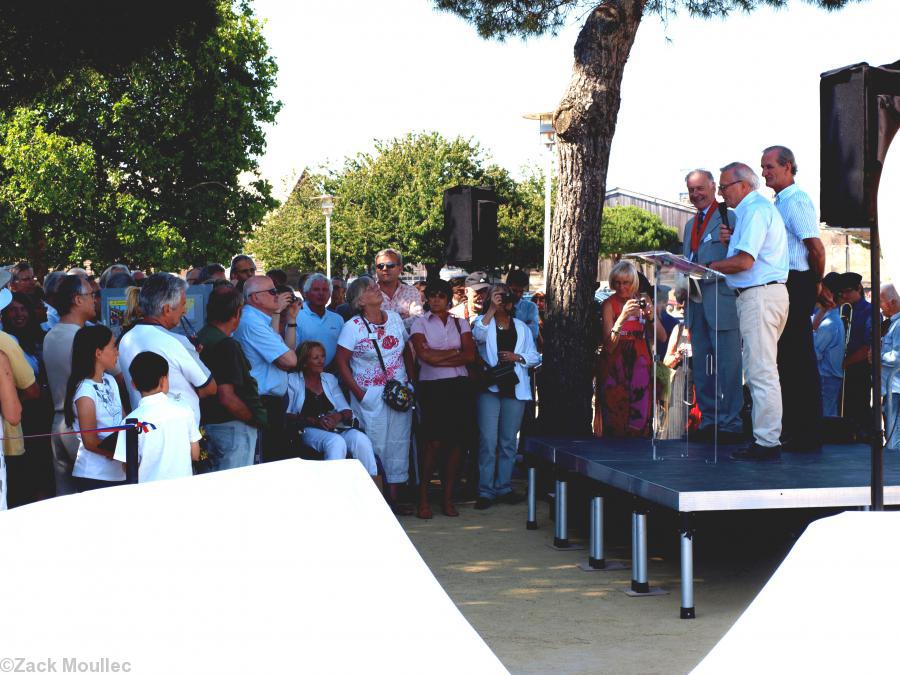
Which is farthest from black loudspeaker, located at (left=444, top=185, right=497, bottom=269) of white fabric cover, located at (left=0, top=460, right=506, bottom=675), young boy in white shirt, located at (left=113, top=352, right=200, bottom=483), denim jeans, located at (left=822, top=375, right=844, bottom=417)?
white fabric cover, located at (left=0, top=460, right=506, bottom=675)

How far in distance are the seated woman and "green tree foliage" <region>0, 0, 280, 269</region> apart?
24.7 meters

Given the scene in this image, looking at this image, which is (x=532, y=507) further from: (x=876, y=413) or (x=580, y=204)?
(x=876, y=413)

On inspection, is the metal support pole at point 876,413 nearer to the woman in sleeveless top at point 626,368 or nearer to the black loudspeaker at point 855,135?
the black loudspeaker at point 855,135

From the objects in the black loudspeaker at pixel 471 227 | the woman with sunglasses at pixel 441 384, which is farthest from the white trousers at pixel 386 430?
the black loudspeaker at pixel 471 227

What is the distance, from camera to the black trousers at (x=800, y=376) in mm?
6668

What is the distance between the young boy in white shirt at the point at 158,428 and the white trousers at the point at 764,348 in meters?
3.18


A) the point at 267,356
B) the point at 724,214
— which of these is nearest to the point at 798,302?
the point at 724,214

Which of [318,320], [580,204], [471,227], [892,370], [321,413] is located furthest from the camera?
[471,227]

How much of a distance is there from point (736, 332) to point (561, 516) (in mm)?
1627

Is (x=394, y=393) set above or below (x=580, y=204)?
below

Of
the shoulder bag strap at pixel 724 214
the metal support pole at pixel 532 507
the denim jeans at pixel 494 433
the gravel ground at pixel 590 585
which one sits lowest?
the gravel ground at pixel 590 585

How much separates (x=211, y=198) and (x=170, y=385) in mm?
28189

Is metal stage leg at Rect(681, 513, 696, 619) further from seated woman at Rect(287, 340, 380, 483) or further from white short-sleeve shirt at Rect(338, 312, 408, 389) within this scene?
white short-sleeve shirt at Rect(338, 312, 408, 389)

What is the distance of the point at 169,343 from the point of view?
5.54 m
